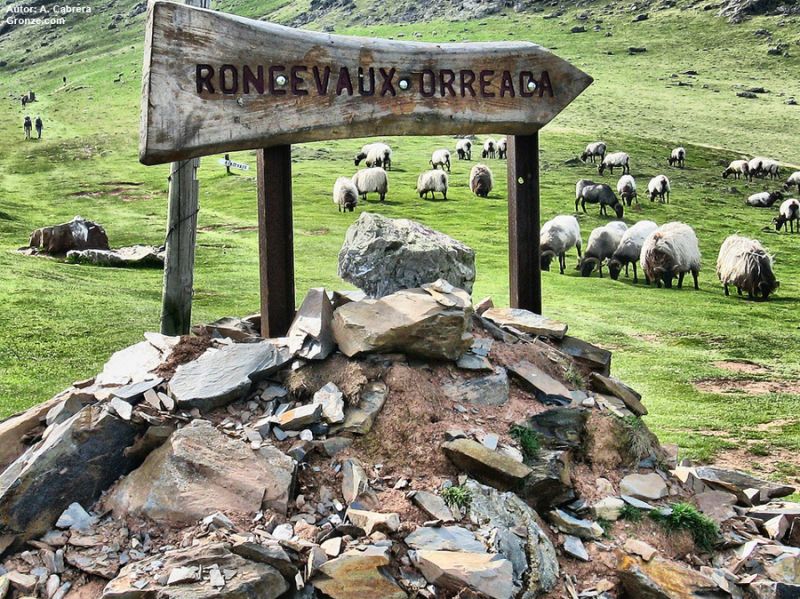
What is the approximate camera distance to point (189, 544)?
514 centimetres

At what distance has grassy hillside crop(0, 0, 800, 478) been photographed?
1470cm

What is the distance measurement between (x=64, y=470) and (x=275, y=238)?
2723 millimetres

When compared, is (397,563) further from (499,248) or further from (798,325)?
(499,248)

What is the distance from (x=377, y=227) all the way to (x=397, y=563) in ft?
11.4

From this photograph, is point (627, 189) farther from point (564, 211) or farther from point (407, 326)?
point (407, 326)

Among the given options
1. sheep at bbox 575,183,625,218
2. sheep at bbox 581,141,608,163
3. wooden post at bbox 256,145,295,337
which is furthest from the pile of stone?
sheep at bbox 581,141,608,163

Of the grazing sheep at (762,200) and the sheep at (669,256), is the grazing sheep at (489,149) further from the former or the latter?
the sheep at (669,256)

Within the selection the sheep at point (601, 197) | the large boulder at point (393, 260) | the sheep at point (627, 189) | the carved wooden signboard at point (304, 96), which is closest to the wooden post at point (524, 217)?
the carved wooden signboard at point (304, 96)

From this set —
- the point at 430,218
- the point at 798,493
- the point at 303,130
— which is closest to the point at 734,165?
the point at 430,218

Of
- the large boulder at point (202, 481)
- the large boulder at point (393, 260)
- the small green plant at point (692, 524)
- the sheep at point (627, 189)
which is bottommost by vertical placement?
the small green plant at point (692, 524)

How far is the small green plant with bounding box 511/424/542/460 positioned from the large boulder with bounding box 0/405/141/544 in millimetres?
2877

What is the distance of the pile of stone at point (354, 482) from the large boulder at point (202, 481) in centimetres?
1

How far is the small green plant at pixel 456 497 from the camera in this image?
5742mm

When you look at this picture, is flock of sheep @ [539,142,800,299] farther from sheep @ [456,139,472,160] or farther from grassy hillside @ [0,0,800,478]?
sheep @ [456,139,472,160]
